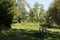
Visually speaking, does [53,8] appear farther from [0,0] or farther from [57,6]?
[0,0]

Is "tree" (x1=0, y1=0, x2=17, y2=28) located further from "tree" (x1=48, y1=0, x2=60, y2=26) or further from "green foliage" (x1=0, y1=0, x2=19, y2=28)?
"tree" (x1=48, y1=0, x2=60, y2=26)

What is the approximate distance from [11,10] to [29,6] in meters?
27.3

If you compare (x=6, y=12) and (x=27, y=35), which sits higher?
(x=6, y=12)

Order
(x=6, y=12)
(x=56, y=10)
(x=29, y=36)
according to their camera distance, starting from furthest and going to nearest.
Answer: (x=56, y=10) → (x=6, y=12) → (x=29, y=36)

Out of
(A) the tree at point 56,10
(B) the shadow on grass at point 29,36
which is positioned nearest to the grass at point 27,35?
(B) the shadow on grass at point 29,36

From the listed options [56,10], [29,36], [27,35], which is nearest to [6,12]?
[27,35]

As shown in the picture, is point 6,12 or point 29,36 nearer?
point 29,36

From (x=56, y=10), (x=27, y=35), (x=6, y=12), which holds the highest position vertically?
(x=6, y=12)

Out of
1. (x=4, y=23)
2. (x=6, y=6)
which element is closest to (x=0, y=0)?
(x=6, y=6)

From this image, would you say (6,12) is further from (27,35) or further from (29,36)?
(29,36)

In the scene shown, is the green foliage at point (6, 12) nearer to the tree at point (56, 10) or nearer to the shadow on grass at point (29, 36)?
the shadow on grass at point (29, 36)

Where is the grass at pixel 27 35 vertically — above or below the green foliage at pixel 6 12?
below

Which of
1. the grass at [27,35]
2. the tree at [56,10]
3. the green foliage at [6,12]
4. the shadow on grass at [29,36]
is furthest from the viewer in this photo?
the tree at [56,10]

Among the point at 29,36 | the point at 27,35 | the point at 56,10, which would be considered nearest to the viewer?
the point at 29,36
